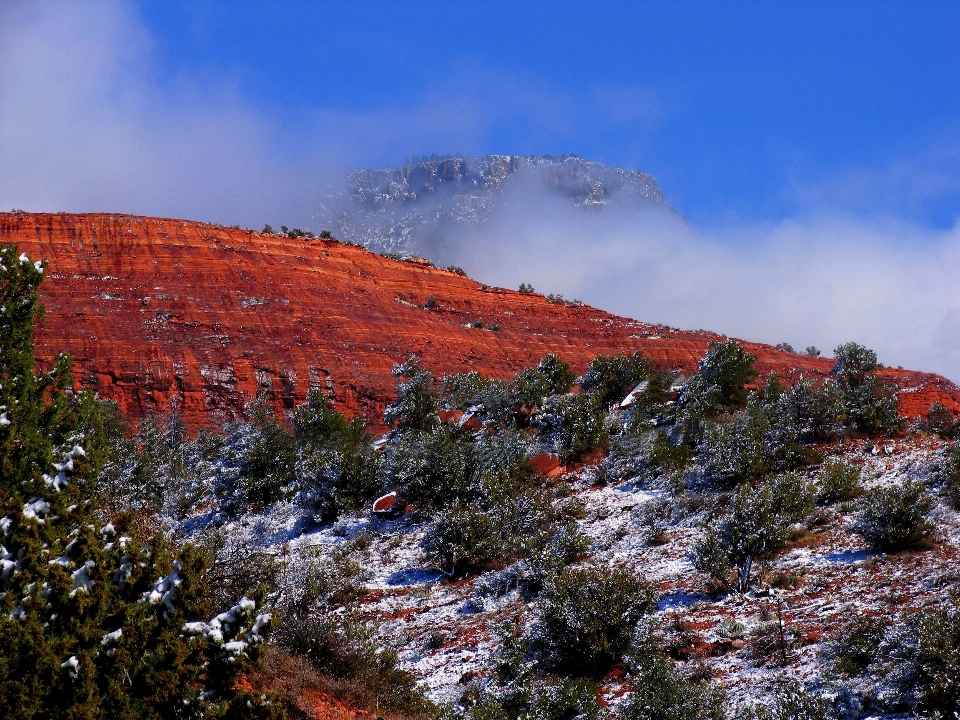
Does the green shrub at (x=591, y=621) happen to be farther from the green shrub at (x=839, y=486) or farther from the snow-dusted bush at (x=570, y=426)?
the snow-dusted bush at (x=570, y=426)

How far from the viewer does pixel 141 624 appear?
7676mm

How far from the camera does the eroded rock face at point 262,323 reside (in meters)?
44.8

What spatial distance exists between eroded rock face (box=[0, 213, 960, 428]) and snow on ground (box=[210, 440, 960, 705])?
945 inches

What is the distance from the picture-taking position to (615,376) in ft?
112

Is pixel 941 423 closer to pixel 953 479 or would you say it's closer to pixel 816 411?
pixel 816 411

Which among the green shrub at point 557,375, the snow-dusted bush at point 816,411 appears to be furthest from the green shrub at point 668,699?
the green shrub at point 557,375

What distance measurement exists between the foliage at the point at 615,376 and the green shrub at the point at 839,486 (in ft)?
49.2

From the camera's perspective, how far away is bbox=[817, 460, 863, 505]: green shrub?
57.8 feet

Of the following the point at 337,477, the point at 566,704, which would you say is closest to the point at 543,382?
the point at 337,477

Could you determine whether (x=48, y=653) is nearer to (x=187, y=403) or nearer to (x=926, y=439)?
(x=926, y=439)

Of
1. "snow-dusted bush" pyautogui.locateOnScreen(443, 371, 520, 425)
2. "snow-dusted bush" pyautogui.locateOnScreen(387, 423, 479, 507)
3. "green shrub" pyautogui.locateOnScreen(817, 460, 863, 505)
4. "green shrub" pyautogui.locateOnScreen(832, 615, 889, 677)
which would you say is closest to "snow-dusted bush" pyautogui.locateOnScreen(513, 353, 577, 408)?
"snow-dusted bush" pyautogui.locateOnScreen(443, 371, 520, 425)

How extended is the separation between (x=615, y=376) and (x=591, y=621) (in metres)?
22.2

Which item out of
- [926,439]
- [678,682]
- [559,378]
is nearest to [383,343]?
[559,378]

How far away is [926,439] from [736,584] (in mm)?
9455
